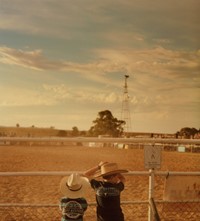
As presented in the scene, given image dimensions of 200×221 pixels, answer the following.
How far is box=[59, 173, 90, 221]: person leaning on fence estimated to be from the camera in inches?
136

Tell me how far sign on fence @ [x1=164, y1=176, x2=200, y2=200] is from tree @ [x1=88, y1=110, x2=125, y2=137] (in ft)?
256

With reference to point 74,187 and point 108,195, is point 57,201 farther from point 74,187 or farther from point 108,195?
point 74,187

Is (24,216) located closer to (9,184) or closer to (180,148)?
(9,184)

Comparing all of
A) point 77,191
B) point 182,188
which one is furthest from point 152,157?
point 77,191

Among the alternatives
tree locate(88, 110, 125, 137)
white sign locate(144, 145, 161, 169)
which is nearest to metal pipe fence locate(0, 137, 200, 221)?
white sign locate(144, 145, 161, 169)

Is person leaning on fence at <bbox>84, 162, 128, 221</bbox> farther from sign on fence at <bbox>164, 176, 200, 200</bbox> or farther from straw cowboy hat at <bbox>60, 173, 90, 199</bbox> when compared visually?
sign on fence at <bbox>164, 176, 200, 200</bbox>

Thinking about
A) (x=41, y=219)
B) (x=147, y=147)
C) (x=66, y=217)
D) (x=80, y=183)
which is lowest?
(x=41, y=219)

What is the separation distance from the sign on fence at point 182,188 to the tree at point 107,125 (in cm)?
7791

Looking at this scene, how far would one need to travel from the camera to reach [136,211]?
8.02 metres

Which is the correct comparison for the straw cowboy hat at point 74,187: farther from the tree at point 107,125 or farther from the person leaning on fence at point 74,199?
the tree at point 107,125

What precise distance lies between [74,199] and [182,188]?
1.76m

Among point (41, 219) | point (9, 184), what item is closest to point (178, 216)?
point (41, 219)

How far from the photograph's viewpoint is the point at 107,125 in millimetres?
86062

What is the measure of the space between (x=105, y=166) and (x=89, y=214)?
386 cm
